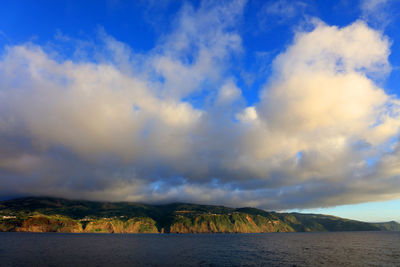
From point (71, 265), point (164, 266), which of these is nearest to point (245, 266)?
point (164, 266)

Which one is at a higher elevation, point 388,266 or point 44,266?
point 388,266

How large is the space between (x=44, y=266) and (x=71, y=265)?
8.81 metres

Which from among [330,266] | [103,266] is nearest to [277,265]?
[330,266]

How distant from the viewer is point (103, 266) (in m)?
90.4

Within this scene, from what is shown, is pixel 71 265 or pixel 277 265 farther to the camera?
pixel 277 265

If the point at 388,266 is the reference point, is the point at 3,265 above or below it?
below

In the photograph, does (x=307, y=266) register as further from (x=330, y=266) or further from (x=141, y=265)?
(x=141, y=265)

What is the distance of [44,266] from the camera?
287ft

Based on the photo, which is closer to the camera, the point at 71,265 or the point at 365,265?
the point at 71,265

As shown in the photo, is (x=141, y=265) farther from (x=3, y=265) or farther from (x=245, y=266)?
(x=3, y=265)

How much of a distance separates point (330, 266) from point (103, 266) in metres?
87.7

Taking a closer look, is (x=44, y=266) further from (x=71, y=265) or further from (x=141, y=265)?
(x=141, y=265)

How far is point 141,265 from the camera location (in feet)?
310

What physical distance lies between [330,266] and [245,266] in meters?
33.5
